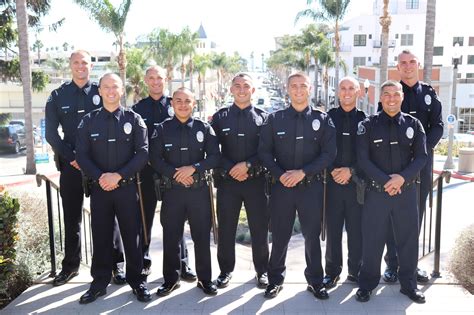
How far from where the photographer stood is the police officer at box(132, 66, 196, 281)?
514 cm

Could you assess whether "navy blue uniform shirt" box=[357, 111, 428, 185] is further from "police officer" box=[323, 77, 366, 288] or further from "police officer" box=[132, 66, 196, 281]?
"police officer" box=[132, 66, 196, 281]

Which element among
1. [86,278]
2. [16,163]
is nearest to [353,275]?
[86,278]

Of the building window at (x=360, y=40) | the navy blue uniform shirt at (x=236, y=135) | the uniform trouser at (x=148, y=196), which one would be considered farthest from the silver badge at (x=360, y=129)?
the building window at (x=360, y=40)

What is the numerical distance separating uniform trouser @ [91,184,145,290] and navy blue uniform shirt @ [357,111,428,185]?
2205 mm

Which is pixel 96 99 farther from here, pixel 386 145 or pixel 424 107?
pixel 424 107

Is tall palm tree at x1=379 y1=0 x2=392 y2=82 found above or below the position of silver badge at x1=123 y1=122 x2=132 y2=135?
above

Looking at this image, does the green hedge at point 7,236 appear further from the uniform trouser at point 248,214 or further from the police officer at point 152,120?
the uniform trouser at point 248,214

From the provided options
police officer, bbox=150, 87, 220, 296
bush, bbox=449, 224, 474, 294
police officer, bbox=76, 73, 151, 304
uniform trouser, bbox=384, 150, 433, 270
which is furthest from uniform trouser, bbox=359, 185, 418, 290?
police officer, bbox=76, 73, 151, 304

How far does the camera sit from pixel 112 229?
4.76m

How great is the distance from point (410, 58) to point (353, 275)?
2316mm

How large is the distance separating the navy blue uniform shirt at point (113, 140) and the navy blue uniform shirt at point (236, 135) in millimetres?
787

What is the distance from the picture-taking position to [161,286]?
489 centimetres

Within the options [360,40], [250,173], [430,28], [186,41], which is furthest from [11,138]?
[360,40]

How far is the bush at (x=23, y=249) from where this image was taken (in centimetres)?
474
